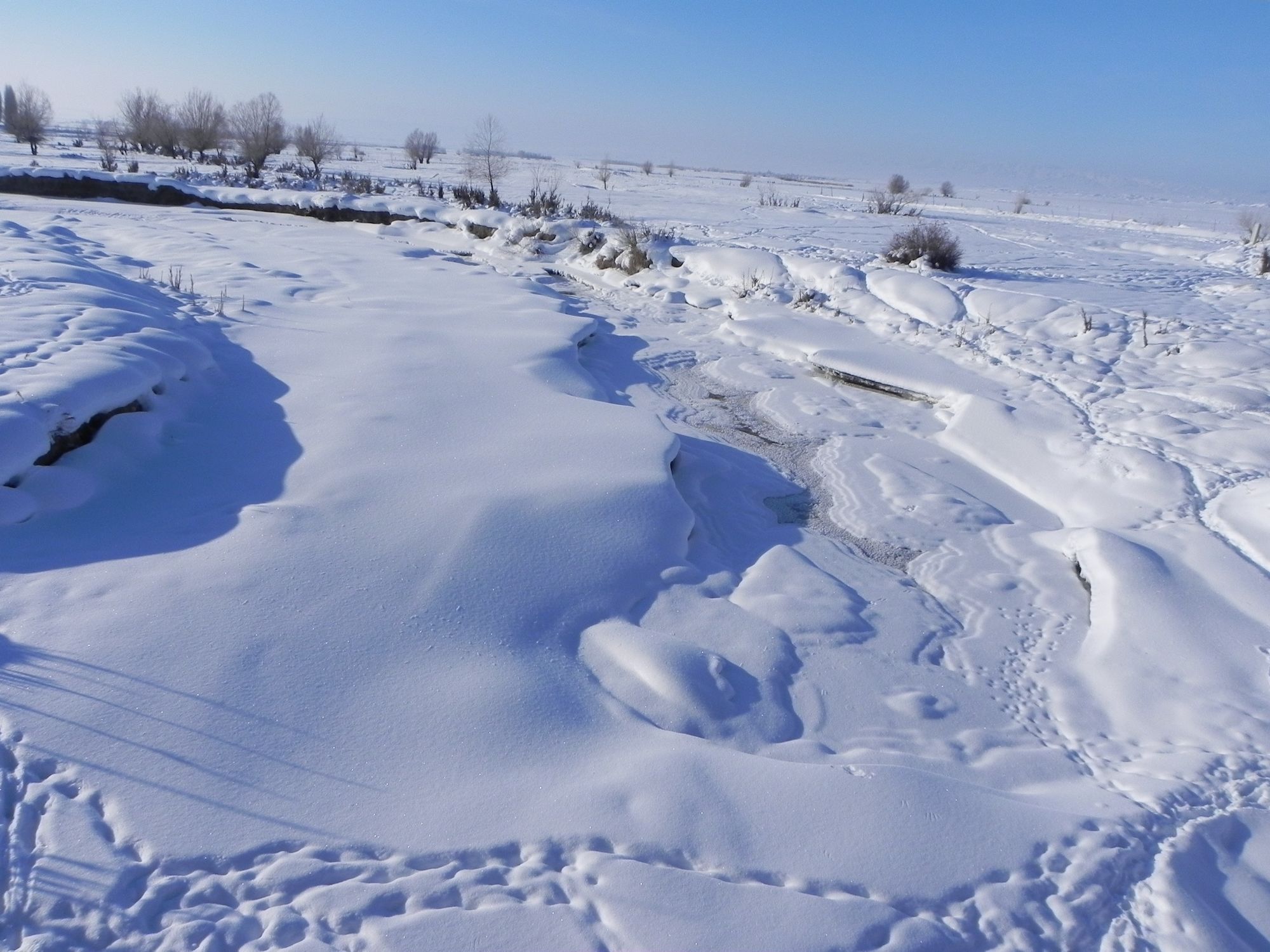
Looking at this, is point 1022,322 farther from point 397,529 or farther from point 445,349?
point 397,529

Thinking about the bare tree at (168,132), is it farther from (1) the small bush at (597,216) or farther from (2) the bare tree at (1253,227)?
(2) the bare tree at (1253,227)

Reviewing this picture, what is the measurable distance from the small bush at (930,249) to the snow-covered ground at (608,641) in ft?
12.2

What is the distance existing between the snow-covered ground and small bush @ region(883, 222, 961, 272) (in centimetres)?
371

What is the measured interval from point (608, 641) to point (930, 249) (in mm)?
9453

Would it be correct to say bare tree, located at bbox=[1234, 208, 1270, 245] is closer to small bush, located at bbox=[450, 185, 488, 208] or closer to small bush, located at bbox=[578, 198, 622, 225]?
small bush, located at bbox=[578, 198, 622, 225]

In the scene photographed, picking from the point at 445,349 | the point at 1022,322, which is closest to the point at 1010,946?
the point at 445,349

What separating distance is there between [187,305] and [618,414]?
453cm

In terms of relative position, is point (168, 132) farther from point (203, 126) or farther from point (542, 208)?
point (542, 208)

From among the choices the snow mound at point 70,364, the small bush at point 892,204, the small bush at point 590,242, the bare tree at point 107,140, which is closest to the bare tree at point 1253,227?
the small bush at point 892,204

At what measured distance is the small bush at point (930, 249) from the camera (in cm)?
1111

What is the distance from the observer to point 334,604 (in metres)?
3.30

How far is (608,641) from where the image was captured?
11.3 feet

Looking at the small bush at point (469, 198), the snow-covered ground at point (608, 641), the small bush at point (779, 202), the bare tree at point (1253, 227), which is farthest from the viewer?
the small bush at point (779, 202)

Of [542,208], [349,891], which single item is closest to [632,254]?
[542,208]
